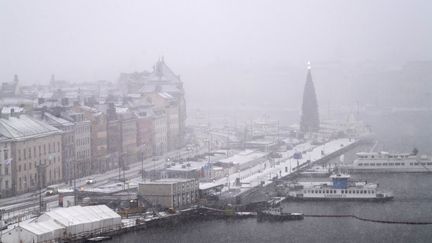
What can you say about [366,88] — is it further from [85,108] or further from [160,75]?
[85,108]

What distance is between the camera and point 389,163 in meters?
19.3

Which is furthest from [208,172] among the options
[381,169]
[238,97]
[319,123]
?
[238,97]

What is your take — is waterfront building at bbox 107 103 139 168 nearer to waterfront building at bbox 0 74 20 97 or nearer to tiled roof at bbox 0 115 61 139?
tiled roof at bbox 0 115 61 139

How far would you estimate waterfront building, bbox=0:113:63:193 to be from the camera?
51.5ft

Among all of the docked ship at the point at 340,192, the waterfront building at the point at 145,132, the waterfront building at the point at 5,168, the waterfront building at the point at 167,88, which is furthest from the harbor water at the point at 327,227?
the waterfront building at the point at 167,88

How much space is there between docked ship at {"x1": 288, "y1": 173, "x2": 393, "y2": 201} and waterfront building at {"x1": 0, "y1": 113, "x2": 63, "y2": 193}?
13.0ft

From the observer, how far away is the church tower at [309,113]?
27047mm

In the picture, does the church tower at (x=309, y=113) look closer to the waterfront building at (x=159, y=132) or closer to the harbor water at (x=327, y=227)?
the waterfront building at (x=159, y=132)

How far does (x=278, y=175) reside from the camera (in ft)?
58.5

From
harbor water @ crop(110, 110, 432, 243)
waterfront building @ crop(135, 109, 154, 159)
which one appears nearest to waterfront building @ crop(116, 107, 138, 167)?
waterfront building @ crop(135, 109, 154, 159)

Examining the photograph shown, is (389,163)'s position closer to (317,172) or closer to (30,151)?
(317,172)

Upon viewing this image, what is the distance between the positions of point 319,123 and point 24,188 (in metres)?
13.6

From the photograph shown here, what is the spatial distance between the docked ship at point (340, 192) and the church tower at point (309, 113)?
11.0 metres

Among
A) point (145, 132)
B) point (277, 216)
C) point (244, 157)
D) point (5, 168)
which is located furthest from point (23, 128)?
point (244, 157)
